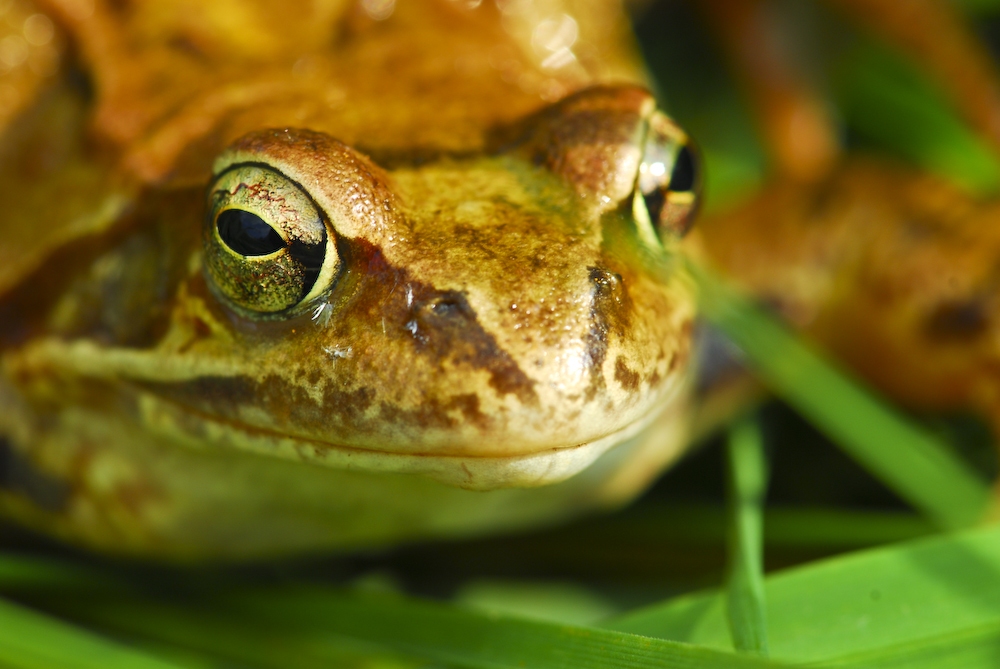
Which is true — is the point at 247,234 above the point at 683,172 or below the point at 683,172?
below

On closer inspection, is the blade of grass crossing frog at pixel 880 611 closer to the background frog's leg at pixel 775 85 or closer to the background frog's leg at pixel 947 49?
the background frog's leg at pixel 775 85

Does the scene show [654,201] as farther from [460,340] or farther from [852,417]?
[852,417]

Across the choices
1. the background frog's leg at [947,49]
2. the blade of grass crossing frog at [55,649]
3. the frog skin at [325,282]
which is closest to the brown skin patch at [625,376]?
the frog skin at [325,282]

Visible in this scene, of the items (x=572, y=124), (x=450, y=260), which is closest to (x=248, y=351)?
(x=450, y=260)

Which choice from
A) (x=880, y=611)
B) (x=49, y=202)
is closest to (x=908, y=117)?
(x=880, y=611)

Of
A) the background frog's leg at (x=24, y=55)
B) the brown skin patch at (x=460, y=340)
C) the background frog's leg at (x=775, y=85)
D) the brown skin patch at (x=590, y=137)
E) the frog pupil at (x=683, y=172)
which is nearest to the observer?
the brown skin patch at (x=460, y=340)

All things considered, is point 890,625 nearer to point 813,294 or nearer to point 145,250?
point 813,294
